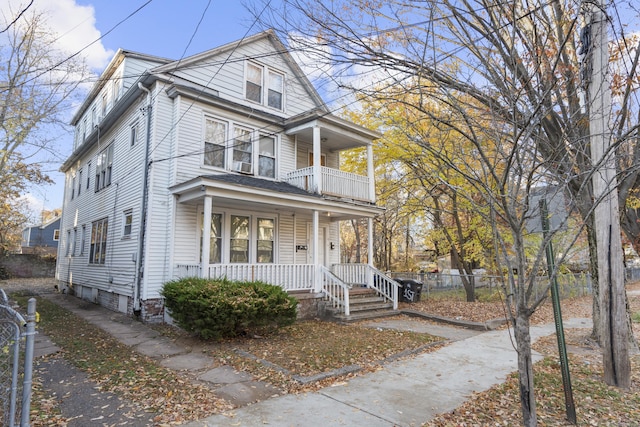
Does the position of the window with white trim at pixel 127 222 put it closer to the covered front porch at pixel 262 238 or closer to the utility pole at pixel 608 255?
the covered front porch at pixel 262 238

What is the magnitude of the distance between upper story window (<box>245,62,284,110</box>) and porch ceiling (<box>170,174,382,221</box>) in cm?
320

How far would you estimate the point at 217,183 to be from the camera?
8.84 m

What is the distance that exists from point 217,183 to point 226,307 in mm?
3156

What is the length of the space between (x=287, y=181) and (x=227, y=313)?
20.5ft

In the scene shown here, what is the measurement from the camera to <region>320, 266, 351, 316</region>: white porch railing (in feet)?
33.7

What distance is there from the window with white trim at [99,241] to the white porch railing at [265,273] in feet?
16.0

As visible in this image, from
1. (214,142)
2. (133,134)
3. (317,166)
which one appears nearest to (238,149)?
(214,142)

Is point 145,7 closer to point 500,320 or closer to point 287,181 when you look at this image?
point 287,181

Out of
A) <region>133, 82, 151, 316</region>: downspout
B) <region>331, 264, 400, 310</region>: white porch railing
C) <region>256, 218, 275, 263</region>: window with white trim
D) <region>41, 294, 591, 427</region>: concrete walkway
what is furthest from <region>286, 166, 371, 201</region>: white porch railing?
<region>41, 294, 591, 427</region>: concrete walkway

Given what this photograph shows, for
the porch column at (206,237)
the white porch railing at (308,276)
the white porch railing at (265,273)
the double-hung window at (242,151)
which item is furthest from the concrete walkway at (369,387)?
the double-hung window at (242,151)

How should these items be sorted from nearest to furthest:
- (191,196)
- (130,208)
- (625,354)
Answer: (625,354) < (191,196) < (130,208)

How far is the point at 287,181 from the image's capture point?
12.5 metres

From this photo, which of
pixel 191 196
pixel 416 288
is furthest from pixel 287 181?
pixel 416 288

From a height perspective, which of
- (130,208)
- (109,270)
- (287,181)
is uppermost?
(287,181)
